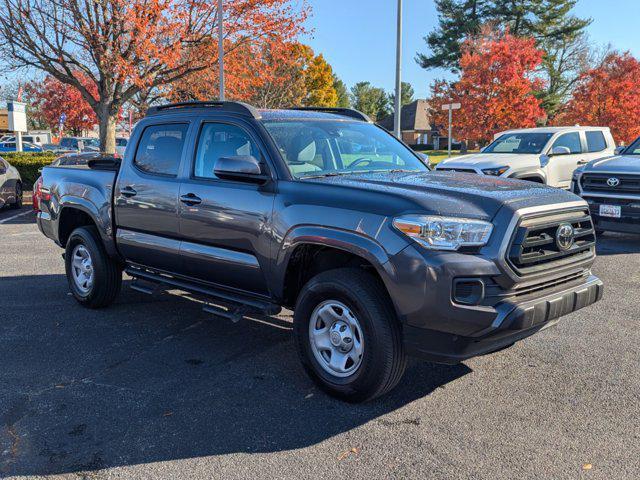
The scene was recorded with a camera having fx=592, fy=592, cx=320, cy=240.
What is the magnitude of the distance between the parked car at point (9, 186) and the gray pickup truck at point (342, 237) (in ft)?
31.7

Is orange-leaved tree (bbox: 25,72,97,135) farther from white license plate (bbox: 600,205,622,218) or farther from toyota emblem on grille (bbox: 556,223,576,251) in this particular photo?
toyota emblem on grille (bbox: 556,223,576,251)

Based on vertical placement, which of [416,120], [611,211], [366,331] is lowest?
[366,331]

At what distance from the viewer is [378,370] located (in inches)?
142

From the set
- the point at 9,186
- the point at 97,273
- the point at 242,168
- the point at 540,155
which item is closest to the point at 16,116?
the point at 9,186

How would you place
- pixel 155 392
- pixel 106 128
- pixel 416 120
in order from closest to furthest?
pixel 155 392 → pixel 106 128 → pixel 416 120

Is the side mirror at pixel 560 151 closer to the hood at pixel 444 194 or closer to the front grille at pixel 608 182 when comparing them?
the front grille at pixel 608 182

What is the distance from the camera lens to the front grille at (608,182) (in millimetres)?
8711

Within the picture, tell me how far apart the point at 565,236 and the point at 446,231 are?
0.94m

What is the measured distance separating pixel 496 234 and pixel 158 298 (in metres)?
4.33

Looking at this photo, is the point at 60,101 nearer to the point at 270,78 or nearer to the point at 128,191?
the point at 270,78

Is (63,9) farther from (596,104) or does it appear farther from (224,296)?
(596,104)


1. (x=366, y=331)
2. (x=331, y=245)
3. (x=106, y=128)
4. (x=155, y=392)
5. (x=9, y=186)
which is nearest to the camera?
(x=366, y=331)

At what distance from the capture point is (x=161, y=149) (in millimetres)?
5371

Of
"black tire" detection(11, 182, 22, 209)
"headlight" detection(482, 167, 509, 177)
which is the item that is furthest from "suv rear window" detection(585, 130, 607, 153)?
"black tire" detection(11, 182, 22, 209)
